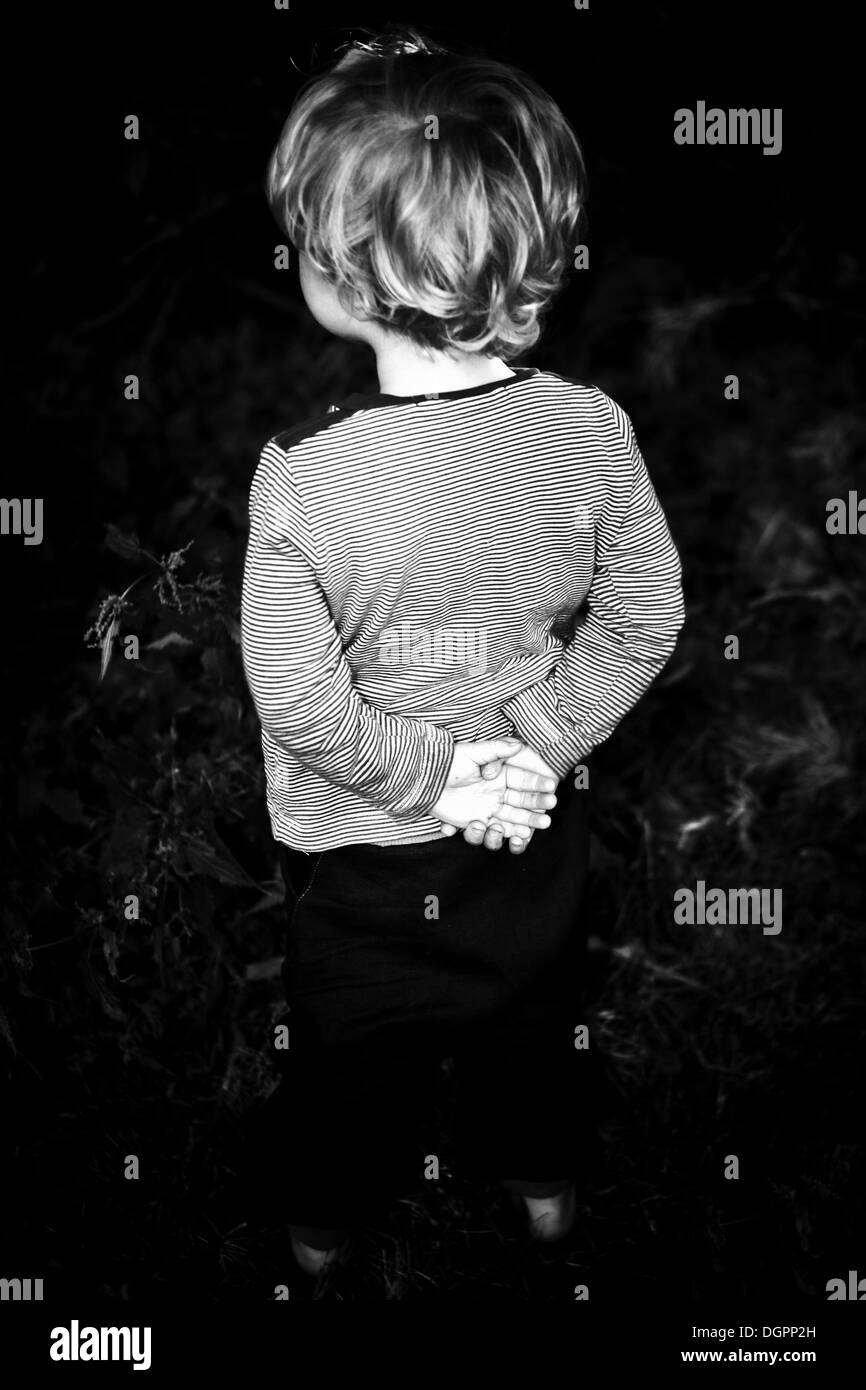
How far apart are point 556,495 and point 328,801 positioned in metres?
0.44

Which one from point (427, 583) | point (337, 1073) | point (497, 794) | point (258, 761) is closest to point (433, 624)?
point (427, 583)

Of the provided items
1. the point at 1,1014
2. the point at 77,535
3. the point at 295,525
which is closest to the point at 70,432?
the point at 77,535

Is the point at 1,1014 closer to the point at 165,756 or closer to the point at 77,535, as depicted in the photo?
the point at 165,756

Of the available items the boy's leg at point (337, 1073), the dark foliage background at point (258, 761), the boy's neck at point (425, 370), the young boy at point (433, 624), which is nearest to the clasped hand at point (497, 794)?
the young boy at point (433, 624)

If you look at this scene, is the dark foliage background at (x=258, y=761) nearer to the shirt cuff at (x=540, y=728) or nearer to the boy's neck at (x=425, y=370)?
the boy's neck at (x=425, y=370)

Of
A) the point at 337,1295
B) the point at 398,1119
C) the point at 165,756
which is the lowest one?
the point at 337,1295

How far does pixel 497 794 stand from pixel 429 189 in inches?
26.3

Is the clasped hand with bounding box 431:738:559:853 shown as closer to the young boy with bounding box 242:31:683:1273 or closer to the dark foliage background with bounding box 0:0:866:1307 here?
the young boy with bounding box 242:31:683:1273

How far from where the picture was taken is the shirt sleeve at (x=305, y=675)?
1451 mm

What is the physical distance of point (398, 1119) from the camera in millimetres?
1806

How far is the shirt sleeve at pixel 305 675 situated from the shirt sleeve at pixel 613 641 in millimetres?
184

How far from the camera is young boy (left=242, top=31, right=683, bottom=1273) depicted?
4.66ft

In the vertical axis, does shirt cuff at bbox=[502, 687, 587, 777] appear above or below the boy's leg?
above

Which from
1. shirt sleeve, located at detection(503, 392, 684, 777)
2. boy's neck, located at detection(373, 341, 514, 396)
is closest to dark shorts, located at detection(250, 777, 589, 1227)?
shirt sleeve, located at detection(503, 392, 684, 777)
